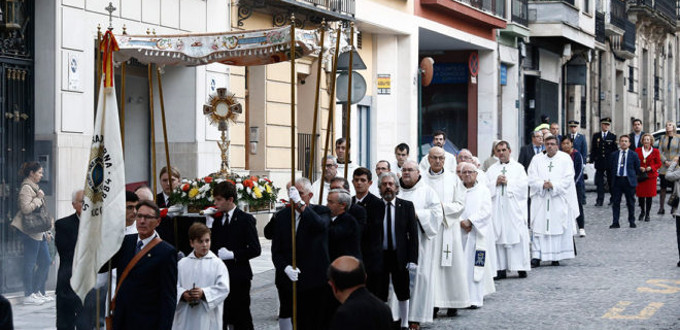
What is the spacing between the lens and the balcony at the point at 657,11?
5006 centimetres

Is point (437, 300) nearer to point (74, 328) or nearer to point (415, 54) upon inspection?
point (74, 328)

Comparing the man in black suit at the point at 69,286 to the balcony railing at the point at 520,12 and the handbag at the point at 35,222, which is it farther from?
the balcony railing at the point at 520,12

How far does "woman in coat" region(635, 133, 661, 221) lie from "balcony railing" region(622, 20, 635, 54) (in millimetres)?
21395

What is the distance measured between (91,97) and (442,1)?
14385 mm

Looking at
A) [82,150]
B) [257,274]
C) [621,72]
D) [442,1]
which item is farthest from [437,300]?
[621,72]

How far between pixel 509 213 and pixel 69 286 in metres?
8.43

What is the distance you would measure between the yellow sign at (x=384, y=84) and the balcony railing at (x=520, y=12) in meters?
9.26

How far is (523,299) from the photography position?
14.2 m

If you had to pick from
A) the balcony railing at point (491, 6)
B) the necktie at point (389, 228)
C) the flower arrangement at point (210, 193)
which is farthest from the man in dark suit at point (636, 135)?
the flower arrangement at point (210, 193)

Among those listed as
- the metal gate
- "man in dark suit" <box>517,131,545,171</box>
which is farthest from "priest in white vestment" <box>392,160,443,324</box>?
"man in dark suit" <box>517,131,545,171</box>

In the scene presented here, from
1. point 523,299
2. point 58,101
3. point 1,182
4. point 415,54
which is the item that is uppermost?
point 415,54

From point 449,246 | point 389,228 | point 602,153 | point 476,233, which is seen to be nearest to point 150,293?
point 389,228

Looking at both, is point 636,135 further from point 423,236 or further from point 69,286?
point 69,286

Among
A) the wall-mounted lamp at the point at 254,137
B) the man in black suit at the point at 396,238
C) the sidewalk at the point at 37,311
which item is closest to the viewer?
the man in black suit at the point at 396,238
